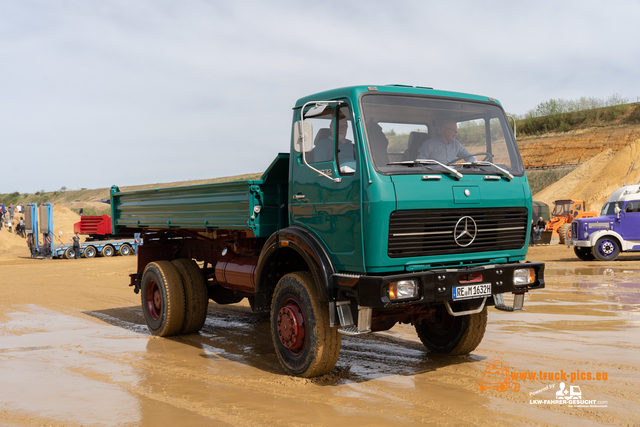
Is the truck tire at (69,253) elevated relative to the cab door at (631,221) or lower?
lower

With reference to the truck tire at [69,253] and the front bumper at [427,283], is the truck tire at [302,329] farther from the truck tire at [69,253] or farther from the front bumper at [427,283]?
the truck tire at [69,253]

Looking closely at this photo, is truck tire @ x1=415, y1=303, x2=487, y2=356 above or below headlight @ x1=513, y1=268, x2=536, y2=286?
below

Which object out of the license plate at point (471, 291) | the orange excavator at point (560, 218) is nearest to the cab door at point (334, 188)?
the license plate at point (471, 291)

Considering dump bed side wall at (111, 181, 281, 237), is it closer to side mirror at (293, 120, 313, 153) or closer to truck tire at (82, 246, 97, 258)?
side mirror at (293, 120, 313, 153)

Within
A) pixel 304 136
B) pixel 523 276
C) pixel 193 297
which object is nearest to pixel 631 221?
pixel 523 276

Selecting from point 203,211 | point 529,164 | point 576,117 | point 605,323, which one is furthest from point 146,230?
point 576,117

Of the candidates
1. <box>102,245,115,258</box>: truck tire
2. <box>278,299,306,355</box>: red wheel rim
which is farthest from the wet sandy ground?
<box>102,245,115,258</box>: truck tire

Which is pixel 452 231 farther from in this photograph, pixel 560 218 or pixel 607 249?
pixel 560 218

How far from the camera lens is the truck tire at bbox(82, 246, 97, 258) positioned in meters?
26.7

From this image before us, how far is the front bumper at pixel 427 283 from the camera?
493cm

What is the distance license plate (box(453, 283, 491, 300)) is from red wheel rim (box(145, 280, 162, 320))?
492 cm

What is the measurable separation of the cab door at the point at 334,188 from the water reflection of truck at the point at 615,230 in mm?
15489

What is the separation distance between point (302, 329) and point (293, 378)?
0.53m

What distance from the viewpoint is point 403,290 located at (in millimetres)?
5008
